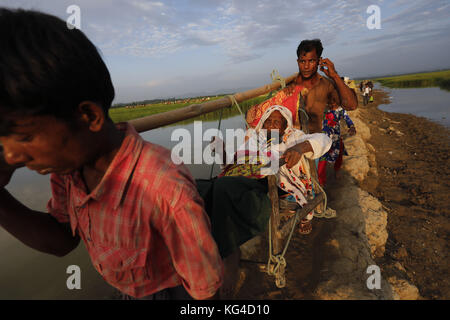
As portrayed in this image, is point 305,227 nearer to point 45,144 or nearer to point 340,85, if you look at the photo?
point 340,85

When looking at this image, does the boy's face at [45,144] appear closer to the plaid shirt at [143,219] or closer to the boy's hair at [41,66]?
the boy's hair at [41,66]

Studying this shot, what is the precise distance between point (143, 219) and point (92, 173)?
0.93 ft

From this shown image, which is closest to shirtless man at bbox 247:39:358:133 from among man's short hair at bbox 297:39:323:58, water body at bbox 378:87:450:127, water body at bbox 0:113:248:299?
man's short hair at bbox 297:39:323:58

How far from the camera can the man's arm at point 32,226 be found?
94 cm

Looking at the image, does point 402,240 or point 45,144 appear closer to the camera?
point 45,144

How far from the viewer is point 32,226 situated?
0.97m

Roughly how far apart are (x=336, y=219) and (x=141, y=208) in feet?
9.98

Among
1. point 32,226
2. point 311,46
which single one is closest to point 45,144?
point 32,226

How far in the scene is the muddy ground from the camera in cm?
247

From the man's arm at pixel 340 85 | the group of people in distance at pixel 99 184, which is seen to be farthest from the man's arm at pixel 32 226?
the man's arm at pixel 340 85

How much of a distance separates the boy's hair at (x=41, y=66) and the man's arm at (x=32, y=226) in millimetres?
540

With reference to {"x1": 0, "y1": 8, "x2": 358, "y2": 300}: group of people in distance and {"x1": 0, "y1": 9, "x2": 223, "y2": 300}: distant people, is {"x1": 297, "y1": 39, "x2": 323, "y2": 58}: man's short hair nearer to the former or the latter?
{"x1": 0, "y1": 8, "x2": 358, "y2": 300}: group of people in distance

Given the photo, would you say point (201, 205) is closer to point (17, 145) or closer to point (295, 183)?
point (17, 145)
